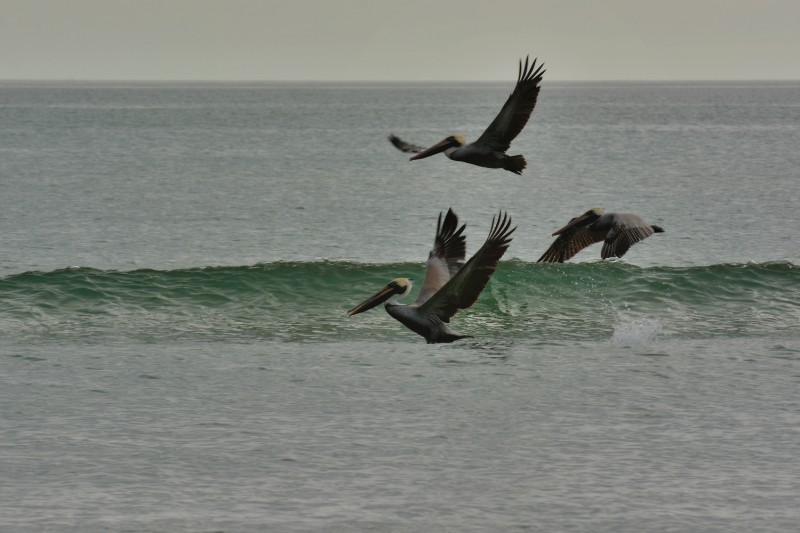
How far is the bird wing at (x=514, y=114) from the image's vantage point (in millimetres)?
12484

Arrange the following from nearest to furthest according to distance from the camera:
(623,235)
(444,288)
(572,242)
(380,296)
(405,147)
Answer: (444,288) → (380,296) → (623,235) → (405,147) → (572,242)

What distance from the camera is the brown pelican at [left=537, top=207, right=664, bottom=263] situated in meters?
14.3

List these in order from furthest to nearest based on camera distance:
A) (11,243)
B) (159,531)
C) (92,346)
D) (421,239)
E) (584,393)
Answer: (421,239) < (11,243) < (92,346) < (584,393) < (159,531)

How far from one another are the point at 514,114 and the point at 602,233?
10.2 ft

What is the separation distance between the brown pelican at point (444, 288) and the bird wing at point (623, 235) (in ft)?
10.5

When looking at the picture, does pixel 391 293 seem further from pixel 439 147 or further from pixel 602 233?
pixel 602 233

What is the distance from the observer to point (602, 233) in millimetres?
15211

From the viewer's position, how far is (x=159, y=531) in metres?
7.88

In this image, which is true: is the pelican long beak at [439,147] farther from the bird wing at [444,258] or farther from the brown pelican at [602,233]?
the brown pelican at [602,233]

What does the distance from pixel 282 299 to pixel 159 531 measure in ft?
40.2

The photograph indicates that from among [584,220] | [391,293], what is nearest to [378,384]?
[391,293]

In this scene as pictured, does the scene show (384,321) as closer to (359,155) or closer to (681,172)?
(681,172)

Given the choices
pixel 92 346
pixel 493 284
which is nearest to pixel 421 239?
pixel 493 284

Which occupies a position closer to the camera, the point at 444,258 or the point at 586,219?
the point at 444,258
